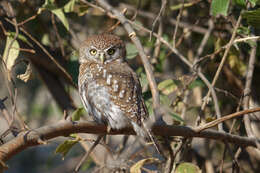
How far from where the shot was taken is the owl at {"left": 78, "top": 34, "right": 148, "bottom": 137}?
8.61 ft

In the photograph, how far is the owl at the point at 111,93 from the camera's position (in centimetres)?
262

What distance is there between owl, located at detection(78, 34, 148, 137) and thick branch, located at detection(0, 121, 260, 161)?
0.20 meters

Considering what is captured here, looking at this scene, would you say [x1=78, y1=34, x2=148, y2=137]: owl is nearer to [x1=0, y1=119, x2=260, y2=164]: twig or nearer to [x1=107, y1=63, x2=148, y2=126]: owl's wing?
[x1=107, y1=63, x2=148, y2=126]: owl's wing

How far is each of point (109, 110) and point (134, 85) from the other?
23 centimetres

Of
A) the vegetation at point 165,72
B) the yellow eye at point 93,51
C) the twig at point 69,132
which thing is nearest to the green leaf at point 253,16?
the vegetation at point 165,72

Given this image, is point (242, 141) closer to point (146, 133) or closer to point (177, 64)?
point (146, 133)

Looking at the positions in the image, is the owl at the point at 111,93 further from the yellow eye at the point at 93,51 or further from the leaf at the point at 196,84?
the leaf at the point at 196,84

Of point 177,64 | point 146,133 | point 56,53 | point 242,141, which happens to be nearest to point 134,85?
point 146,133

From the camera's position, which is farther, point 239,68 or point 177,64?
point 177,64

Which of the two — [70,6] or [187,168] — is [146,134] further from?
[70,6]

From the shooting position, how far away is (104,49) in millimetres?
3350

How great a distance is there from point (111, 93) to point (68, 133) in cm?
94

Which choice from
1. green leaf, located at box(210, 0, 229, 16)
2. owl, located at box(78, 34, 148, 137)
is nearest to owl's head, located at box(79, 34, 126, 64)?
owl, located at box(78, 34, 148, 137)

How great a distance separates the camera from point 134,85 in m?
2.78
